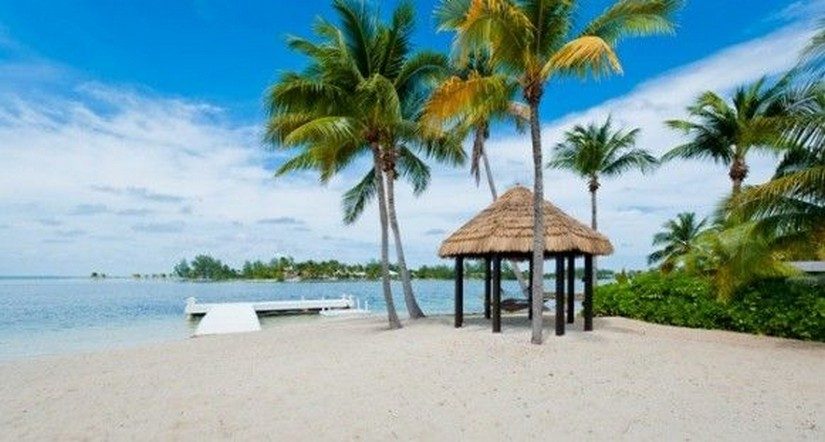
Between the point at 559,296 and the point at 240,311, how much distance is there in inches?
696

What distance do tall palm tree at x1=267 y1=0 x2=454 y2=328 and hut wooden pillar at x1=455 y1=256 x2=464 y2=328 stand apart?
6.06 feet

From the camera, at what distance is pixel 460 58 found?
9.94 metres

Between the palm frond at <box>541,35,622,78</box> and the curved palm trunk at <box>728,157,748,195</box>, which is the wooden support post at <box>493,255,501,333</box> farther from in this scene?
the curved palm trunk at <box>728,157,748,195</box>

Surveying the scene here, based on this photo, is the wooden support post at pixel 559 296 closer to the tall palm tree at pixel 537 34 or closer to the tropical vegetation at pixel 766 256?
the tall palm tree at pixel 537 34

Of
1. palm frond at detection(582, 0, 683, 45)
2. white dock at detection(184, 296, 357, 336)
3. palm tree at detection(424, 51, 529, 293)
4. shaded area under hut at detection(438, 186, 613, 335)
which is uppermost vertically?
palm frond at detection(582, 0, 683, 45)

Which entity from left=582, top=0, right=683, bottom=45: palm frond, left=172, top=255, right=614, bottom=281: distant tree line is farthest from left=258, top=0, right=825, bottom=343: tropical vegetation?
left=172, top=255, right=614, bottom=281: distant tree line

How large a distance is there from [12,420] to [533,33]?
9.18 metres

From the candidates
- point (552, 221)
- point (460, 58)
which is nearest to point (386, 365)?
point (552, 221)

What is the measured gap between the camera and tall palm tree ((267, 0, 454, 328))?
12.5 m

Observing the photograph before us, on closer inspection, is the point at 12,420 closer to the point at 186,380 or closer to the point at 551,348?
the point at 186,380

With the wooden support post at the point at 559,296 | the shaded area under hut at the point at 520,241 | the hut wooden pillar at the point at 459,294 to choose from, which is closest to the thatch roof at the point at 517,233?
the shaded area under hut at the point at 520,241

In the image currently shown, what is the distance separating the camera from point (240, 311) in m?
24.8

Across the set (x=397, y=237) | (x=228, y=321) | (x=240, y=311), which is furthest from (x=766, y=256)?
(x=240, y=311)

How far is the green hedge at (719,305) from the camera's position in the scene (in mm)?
11344
